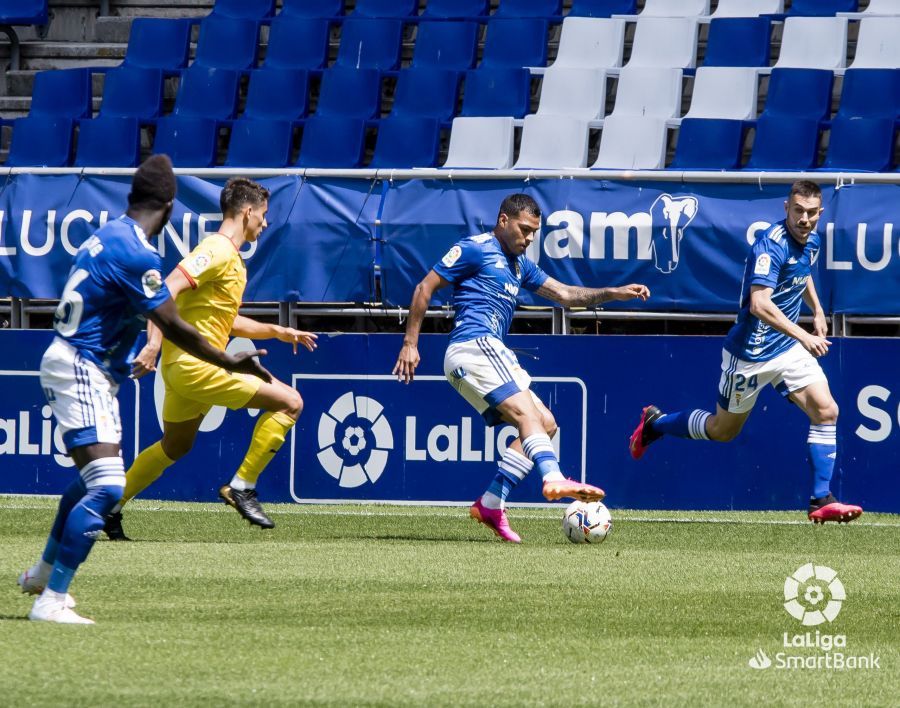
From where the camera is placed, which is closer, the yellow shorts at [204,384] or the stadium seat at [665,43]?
the yellow shorts at [204,384]

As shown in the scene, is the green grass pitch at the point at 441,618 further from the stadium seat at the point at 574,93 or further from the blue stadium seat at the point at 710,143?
the stadium seat at the point at 574,93

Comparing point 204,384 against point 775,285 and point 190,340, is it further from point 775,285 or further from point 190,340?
point 775,285

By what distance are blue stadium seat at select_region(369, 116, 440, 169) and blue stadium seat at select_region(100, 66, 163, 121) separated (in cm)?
305

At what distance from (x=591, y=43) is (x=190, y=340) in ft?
38.2

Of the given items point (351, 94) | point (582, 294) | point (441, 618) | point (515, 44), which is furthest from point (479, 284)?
point (515, 44)

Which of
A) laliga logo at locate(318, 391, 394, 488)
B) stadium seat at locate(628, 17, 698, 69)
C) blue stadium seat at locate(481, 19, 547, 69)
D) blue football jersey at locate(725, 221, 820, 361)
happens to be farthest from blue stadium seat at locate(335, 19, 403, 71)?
blue football jersey at locate(725, 221, 820, 361)

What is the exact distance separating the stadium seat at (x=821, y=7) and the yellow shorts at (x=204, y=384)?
9.29 metres

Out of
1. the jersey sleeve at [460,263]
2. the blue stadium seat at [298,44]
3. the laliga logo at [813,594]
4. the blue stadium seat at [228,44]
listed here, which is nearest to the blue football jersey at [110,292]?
the laliga logo at [813,594]

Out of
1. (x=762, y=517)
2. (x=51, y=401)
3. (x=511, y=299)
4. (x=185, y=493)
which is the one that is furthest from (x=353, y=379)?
(x=51, y=401)

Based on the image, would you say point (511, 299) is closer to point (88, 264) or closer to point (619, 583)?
point (619, 583)

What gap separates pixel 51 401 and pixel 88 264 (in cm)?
58

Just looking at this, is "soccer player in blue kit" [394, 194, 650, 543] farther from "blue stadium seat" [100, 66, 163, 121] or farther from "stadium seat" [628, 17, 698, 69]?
"blue stadium seat" [100, 66, 163, 121]

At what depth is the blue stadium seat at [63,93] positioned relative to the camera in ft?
60.2

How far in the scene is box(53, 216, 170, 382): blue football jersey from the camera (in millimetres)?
6152
